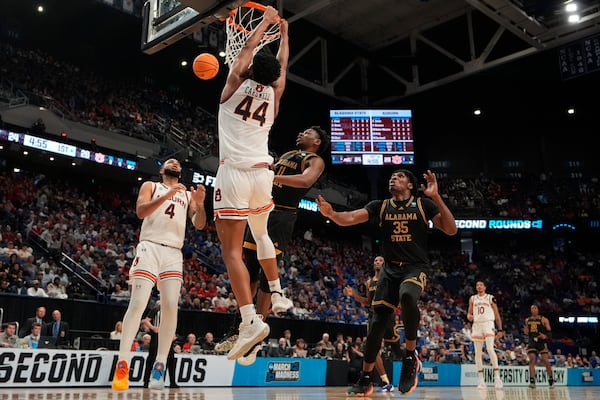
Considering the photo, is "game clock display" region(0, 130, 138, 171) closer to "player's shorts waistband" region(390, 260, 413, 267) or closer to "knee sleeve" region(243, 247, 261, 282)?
"knee sleeve" region(243, 247, 261, 282)

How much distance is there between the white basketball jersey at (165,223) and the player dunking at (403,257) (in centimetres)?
157

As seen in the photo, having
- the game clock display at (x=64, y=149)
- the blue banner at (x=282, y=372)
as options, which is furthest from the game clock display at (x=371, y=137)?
the blue banner at (x=282, y=372)

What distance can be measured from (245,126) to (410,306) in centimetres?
264

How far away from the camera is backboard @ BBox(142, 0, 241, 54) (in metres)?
7.33

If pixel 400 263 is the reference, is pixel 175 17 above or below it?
above

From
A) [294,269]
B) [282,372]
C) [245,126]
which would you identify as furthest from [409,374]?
[294,269]

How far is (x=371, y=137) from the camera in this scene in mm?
24906

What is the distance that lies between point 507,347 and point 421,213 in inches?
752

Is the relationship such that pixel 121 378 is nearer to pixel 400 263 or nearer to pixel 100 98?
pixel 400 263

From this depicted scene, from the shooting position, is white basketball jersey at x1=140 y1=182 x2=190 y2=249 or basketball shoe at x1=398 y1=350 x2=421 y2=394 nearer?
basketball shoe at x1=398 y1=350 x2=421 y2=394

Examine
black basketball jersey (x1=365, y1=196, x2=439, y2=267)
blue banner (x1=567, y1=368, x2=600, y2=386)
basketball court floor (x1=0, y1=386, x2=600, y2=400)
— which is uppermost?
black basketball jersey (x1=365, y1=196, x2=439, y2=267)

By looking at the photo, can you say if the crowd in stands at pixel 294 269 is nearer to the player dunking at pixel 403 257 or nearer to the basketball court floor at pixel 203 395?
the basketball court floor at pixel 203 395

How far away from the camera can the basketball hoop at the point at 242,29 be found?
6695 millimetres

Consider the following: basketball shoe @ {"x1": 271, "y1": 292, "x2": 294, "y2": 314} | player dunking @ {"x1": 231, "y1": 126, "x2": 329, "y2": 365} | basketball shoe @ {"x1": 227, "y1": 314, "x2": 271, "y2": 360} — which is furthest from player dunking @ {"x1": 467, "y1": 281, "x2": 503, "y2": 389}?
basketball shoe @ {"x1": 227, "y1": 314, "x2": 271, "y2": 360}
